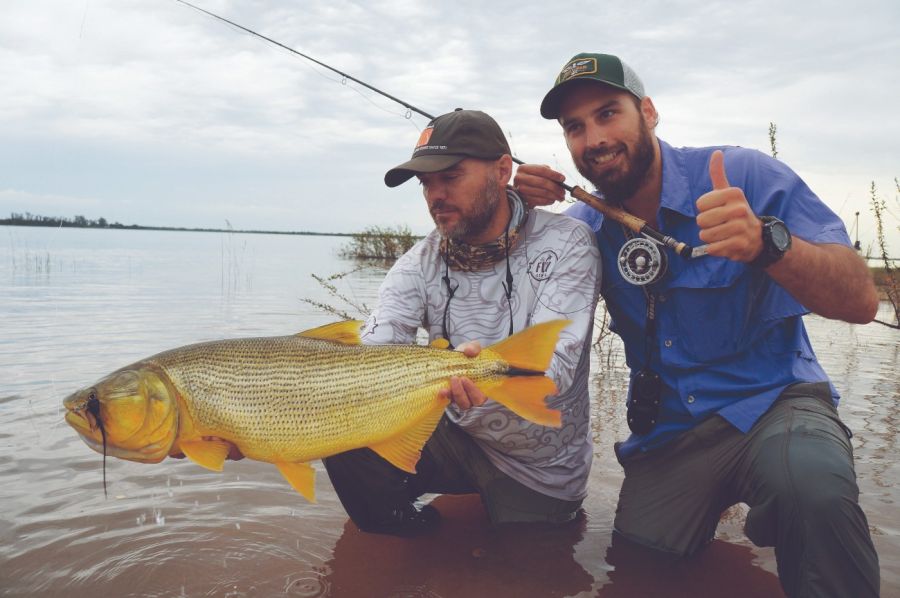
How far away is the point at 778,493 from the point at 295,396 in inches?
83.5

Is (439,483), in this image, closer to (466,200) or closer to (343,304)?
(466,200)

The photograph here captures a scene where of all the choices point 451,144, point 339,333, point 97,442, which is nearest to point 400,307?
point 339,333

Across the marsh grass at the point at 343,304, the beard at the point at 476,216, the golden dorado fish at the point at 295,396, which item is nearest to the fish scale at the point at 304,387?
the golden dorado fish at the point at 295,396

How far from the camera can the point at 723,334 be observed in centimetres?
340

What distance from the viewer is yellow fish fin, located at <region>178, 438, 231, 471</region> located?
2783 mm

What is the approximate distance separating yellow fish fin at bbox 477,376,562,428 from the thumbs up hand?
921 mm

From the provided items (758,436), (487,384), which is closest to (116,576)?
(487,384)

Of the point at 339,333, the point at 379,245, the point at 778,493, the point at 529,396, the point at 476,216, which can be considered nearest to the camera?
the point at 778,493

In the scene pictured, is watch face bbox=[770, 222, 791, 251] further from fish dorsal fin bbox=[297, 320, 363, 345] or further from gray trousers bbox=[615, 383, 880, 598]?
fish dorsal fin bbox=[297, 320, 363, 345]

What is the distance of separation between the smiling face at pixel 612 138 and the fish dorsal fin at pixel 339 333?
5.39ft

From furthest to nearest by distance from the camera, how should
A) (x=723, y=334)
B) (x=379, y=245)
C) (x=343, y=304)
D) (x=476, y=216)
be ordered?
(x=379, y=245) → (x=343, y=304) → (x=476, y=216) → (x=723, y=334)

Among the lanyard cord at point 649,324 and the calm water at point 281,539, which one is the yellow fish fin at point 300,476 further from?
the lanyard cord at point 649,324

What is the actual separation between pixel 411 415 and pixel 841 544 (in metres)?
1.83

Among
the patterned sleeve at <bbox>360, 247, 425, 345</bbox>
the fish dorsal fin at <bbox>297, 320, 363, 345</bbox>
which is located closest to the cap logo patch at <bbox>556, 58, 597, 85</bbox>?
the patterned sleeve at <bbox>360, 247, 425, 345</bbox>
